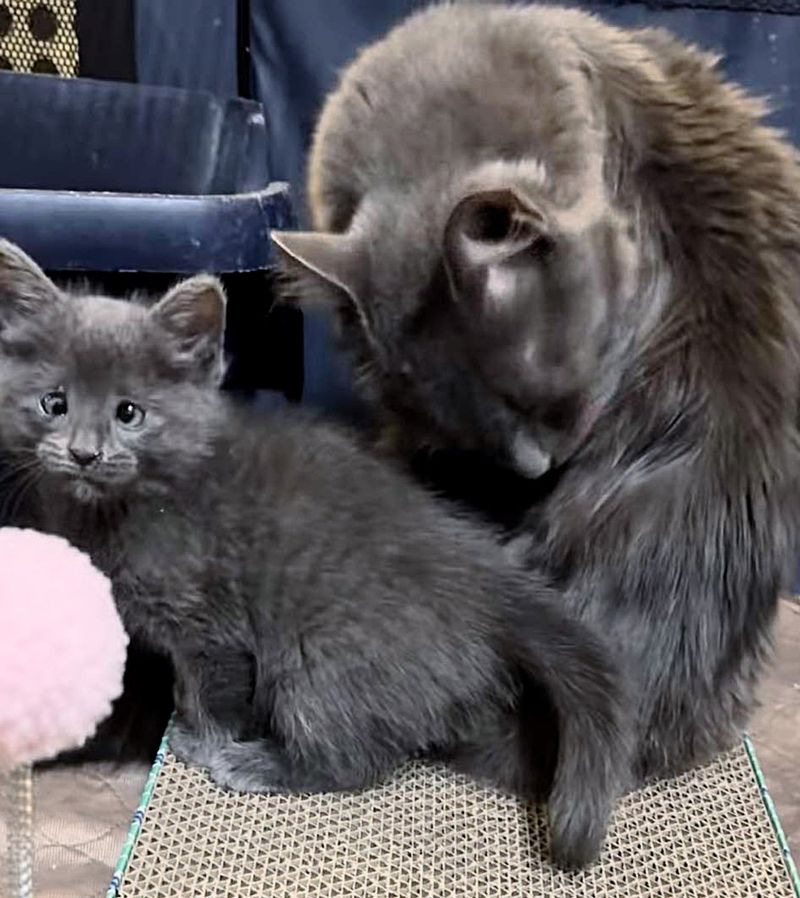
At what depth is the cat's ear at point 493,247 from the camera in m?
1.00

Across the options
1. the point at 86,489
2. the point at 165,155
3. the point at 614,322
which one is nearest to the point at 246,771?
the point at 86,489

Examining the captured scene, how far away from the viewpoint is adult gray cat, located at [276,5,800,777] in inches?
43.7

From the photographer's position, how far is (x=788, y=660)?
5.49ft

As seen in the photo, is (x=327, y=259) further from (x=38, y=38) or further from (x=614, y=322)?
(x=38, y=38)

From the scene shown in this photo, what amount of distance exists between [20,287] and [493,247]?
46 cm

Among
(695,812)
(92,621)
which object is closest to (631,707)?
(695,812)

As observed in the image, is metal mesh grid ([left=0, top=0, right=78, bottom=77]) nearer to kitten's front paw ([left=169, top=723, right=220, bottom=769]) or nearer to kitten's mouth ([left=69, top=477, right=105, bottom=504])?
kitten's mouth ([left=69, top=477, right=105, bottom=504])

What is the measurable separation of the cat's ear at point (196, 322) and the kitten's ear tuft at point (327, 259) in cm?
8

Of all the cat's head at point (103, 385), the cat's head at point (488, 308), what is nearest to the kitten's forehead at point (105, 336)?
the cat's head at point (103, 385)

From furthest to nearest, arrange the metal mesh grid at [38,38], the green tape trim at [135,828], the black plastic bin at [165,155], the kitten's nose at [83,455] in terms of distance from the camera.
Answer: the metal mesh grid at [38,38] < the black plastic bin at [165,155] < the kitten's nose at [83,455] < the green tape trim at [135,828]

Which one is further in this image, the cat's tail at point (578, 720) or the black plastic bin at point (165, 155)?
the black plastic bin at point (165, 155)

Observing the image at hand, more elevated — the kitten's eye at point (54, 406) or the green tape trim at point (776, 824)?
the kitten's eye at point (54, 406)

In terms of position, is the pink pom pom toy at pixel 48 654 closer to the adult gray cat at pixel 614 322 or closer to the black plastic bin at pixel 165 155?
the adult gray cat at pixel 614 322

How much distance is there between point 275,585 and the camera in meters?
1.14
